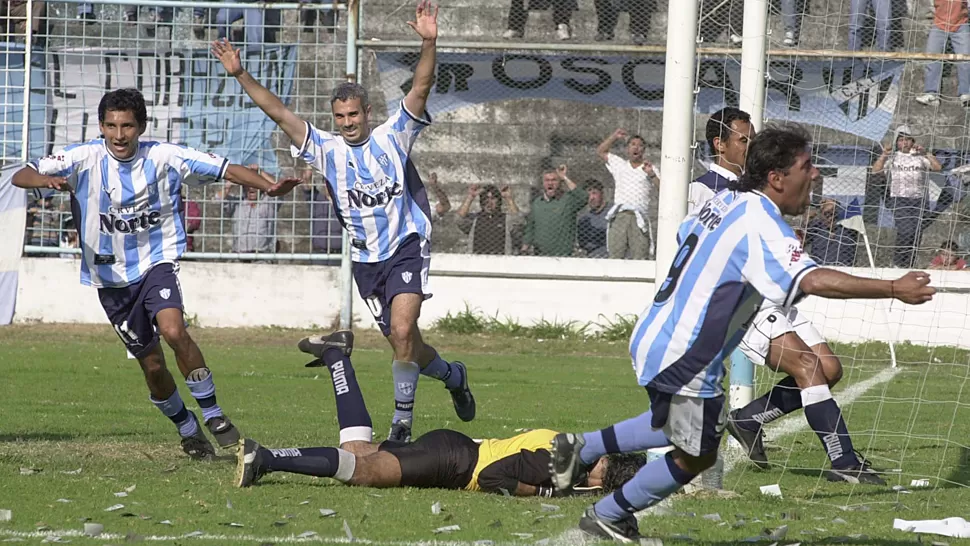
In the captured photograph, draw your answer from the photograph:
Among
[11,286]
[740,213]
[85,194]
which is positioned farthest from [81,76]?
[740,213]

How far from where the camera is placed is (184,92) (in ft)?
61.0

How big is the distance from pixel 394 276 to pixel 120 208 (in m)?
1.87

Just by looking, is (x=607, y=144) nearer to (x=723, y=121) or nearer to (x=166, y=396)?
(x=723, y=121)

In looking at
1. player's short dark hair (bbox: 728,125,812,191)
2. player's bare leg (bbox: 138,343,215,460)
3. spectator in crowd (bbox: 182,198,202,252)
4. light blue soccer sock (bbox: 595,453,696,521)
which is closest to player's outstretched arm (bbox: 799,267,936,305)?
player's short dark hair (bbox: 728,125,812,191)

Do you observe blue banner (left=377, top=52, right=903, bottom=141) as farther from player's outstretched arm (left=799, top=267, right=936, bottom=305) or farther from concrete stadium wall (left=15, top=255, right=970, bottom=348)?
player's outstretched arm (left=799, top=267, right=936, bottom=305)

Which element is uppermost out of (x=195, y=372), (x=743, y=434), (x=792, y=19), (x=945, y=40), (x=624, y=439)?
(x=945, y=40)

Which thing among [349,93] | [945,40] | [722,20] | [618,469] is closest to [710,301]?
[618,469]

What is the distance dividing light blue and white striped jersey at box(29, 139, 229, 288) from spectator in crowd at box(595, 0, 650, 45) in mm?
11739

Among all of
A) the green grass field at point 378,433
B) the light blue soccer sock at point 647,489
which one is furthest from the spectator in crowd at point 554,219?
the light blue soccer sock at point 647,489

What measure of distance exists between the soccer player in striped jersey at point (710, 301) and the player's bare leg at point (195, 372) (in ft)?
10.6

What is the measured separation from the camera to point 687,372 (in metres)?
5.30

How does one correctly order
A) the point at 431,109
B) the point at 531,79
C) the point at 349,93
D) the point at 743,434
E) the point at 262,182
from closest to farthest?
the point at 743,434 < the point at 262,182 < the point at 349,93 < the point at 531,79 < the point at 431,109

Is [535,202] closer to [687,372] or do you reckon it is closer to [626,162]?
[626,162]

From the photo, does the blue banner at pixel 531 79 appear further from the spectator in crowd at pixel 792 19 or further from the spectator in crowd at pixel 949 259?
the spectator in crowd at pixel 949 259
